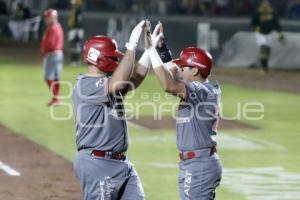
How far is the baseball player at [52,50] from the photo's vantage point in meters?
18.8

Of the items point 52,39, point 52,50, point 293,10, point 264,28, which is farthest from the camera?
point 293,10

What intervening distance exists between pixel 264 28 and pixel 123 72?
2074 cm

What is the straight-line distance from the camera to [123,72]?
734cm

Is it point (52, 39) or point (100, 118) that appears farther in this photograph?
point (52, 39)

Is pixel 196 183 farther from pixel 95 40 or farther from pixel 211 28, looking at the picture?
pixel 211 28

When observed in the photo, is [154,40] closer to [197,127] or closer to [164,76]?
[164,76]

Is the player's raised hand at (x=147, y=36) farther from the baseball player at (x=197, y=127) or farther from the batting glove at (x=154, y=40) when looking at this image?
the batting glove at (x=154, y=40)

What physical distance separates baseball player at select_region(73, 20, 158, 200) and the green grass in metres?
3.13

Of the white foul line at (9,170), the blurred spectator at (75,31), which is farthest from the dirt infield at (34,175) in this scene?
the blurred spectator at (75,31)

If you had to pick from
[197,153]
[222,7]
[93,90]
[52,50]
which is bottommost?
[222,7]

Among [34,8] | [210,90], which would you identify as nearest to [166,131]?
[210,90]

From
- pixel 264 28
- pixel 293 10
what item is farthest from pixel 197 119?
pixel 293 10

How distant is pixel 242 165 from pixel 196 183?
5.30 m

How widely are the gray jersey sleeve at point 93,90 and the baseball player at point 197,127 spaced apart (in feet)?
1.65
